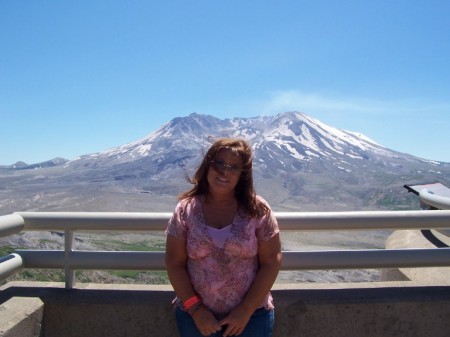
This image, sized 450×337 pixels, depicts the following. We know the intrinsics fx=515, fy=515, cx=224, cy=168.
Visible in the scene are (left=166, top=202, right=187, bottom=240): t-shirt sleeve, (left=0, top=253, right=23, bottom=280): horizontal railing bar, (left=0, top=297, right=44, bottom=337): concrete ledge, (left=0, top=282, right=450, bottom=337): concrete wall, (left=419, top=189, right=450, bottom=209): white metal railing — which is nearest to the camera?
(left=166, top=202, right=187, bottom=240): t-shirt sleeve

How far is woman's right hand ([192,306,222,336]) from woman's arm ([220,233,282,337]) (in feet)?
0.13

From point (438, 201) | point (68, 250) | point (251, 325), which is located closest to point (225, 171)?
point (251, 325)

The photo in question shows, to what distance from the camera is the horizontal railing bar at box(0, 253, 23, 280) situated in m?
3.18

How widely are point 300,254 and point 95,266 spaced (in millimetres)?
1357

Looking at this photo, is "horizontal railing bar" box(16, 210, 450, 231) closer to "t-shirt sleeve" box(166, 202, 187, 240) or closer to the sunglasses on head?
"t-shirt sleeve" box(166, 202, 187, 240)

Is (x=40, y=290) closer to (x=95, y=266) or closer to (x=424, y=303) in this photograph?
(x=95, y=266)

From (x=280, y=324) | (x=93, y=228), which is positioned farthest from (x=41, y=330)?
(x=280, y=324)

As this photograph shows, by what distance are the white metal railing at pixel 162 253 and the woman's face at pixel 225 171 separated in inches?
27.0

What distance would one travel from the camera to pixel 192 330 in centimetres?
267

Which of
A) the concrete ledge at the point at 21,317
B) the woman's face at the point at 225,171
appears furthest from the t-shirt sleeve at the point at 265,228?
the concrete ledge at the point at 21,317

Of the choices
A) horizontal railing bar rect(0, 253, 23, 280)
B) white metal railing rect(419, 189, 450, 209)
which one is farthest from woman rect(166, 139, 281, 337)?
white metal railing rect(419, 189, 450, 209)

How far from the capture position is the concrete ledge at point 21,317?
2977 millimetres

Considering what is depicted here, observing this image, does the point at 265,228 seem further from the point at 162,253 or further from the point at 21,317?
the point at 21,317

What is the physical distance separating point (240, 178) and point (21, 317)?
5.21ft
